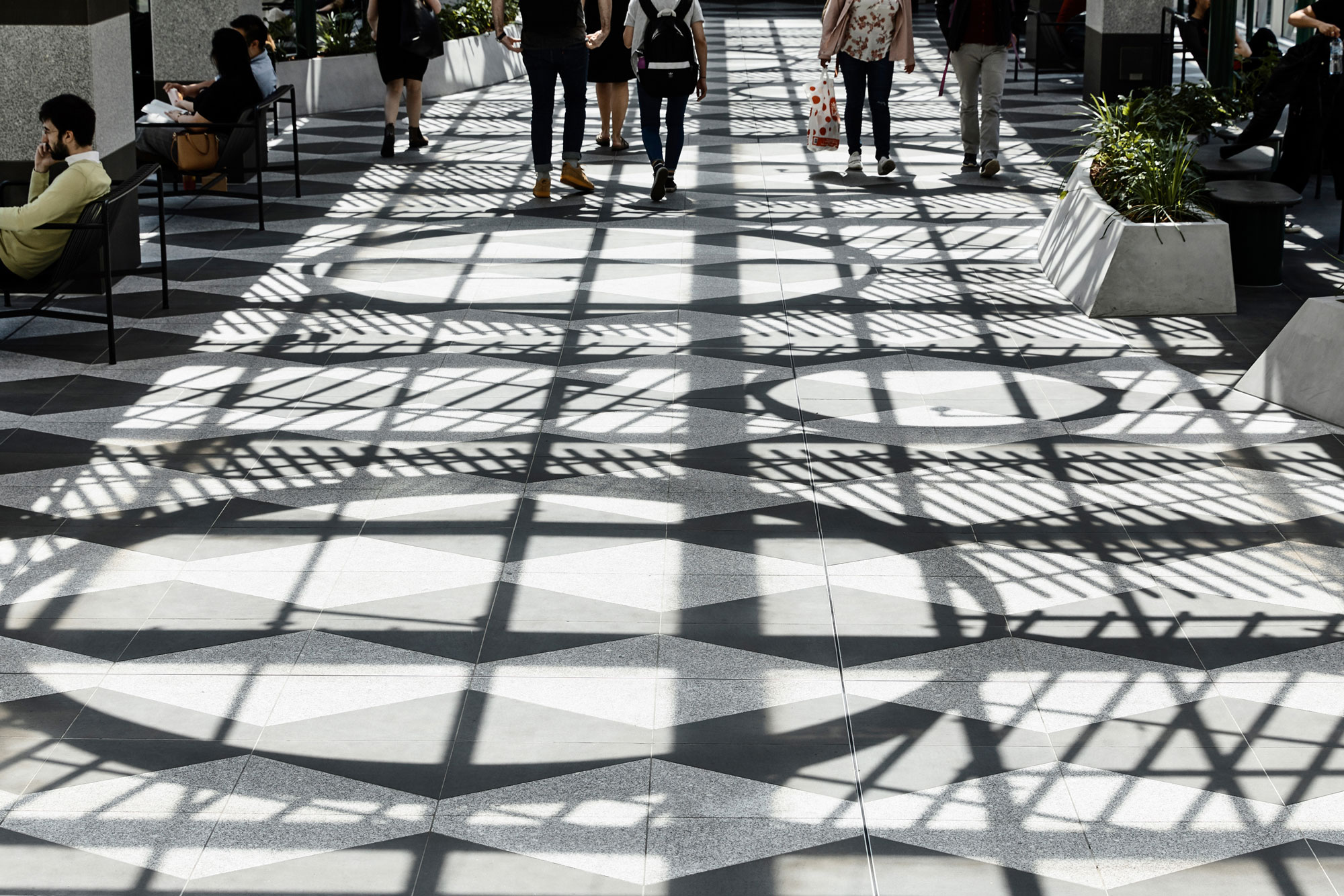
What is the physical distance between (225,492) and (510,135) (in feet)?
28.6

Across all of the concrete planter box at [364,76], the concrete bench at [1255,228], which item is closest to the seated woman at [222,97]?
the concrete planter box at [364,76]

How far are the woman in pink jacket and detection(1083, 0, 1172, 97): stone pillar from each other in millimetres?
5041

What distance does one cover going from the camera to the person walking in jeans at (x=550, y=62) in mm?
10148

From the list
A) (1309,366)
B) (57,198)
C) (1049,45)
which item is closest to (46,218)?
(57,198)

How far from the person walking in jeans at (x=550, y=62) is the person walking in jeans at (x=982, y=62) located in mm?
2394

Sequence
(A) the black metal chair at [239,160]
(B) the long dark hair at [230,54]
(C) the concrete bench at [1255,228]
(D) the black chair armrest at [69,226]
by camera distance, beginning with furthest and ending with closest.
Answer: (B) the long dark hair at [230,54] → (A) the black metal chair at [239,160] → (C) the concrete bench at [1255,228] → (D) the black chair armrest at [69,226]

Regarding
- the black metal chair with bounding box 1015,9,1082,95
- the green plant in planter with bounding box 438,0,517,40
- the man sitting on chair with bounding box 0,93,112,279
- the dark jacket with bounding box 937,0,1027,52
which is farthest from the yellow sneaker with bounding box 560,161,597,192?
the black metal chair with bounding box 1015,9,1082,95

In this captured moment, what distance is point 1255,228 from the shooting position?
26.8 feet

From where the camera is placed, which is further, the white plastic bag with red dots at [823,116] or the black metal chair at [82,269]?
the white plastic bag with red dots at [823,116]

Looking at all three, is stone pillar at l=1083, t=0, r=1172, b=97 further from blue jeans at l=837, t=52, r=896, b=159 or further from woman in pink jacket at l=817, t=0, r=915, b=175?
woman in pink jacket at l=817, t=0, r=915, b=175

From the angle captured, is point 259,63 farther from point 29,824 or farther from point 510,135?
point 29,824

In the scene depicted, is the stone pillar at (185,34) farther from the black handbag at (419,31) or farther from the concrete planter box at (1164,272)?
the concrete planter box at (1164,272)

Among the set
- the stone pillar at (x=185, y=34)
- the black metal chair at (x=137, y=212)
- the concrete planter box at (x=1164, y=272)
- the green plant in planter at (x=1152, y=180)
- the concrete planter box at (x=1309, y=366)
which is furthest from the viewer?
the stone pillar at (x=185, y=34)

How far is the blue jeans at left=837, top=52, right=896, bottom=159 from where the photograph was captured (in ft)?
35.1
